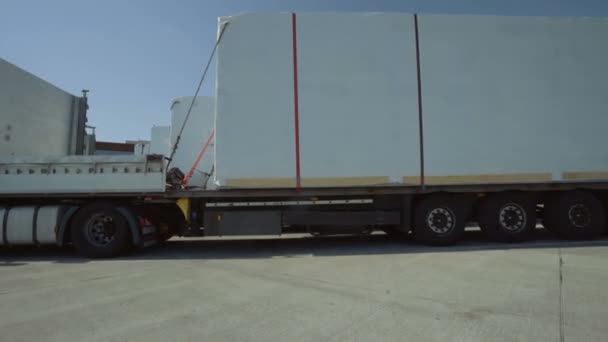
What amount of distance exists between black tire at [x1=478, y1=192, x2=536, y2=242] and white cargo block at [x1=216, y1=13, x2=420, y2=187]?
1894 mm

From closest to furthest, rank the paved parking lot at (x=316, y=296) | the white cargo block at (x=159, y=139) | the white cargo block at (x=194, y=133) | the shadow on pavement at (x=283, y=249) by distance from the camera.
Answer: the paved parking lot at (x=316, y=296) < the shadow on pavement at (x=283, y=249) < the white cargo block at (x=194, y=133) < the white cargo block at (x=159, y=139)

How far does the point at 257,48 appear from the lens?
19.5 feet

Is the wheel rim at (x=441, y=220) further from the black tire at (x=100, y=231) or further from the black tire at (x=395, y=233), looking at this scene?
the black tire at (x=100, y=231)

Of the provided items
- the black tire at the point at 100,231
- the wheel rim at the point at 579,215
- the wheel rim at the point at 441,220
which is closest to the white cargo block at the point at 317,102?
the wheel rim at the point at 441,220

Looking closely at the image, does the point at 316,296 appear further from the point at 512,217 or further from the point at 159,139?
the point at 159,139

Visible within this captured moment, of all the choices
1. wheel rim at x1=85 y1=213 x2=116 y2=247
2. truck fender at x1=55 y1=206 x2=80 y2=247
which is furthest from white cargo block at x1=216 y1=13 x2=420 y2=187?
truck fender at x1=55 y1=206 x2=80 y2=247

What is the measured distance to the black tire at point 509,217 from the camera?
246 inches

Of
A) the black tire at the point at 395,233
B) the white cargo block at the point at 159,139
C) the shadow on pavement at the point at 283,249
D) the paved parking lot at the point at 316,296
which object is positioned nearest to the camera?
the paved parking lot at the point at 316,296

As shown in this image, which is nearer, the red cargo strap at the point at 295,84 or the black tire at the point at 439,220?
the red cargo strap at the point at 295,84

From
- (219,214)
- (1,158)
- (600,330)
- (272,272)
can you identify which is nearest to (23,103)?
(1,158)

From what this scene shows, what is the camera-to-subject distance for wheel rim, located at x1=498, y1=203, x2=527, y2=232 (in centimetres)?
628

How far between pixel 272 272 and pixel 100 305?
82.7 inches

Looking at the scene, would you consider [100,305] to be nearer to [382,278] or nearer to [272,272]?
[272,272]

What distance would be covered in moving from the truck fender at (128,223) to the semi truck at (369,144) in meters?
0.03
